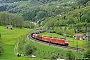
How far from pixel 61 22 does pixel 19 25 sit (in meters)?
28.7

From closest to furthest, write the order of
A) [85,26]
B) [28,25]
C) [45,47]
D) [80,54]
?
1. [80,54]
2. [45,47]
3. [85,26]
4. [28,25]

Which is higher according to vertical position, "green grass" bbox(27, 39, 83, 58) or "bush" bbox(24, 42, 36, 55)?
"bush" bbox(24, 42, 36, 55)

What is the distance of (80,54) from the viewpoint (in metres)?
84.4

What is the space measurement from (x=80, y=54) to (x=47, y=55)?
10444mm

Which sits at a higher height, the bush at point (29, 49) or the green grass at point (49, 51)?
the bush at point (29, 49)

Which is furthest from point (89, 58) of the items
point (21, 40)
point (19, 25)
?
point (19, 25)

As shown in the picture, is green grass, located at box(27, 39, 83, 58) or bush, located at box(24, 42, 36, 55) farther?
bush, located at box(24, 42, 36, 55)

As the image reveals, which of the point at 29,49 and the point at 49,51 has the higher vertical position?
the point at 29,49

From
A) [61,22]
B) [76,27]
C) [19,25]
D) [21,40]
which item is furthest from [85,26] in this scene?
[21,40]

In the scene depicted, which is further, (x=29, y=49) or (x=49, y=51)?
(x=49, y=51)

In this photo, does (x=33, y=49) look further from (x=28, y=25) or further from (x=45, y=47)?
(x=28, y=25)

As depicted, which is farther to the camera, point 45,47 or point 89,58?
point 45,47

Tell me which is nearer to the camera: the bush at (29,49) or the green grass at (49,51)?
the green grass at (49,51)

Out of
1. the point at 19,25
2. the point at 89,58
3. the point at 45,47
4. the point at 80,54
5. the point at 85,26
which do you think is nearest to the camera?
the point at 89,58
